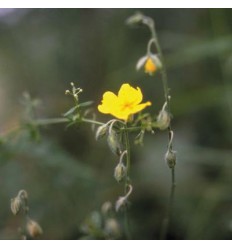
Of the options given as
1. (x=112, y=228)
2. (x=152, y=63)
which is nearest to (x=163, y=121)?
(x=152, y=63)

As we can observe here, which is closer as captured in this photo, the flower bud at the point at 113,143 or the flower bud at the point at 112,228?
the flower bud at the point at 113,143

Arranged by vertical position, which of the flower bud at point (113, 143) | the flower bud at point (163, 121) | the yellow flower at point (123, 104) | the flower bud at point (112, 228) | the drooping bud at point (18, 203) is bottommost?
the flower bud at point (112, 228)

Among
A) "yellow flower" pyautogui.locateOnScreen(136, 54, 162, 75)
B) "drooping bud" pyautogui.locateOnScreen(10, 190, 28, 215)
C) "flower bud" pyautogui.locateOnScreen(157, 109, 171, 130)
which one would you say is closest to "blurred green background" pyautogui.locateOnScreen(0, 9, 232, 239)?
"drooping bud" pyautogui.locateOnScreen(10, 190, 28, 215)

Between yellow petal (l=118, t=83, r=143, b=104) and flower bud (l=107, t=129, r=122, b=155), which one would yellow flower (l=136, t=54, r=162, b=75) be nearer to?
yellow petal (l=118, t=83, r=143, b=104)

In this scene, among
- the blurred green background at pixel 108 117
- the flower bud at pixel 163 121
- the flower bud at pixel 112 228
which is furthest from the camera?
the blurred green background at pixel 108 117

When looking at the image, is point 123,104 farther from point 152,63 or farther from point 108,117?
point 108,117

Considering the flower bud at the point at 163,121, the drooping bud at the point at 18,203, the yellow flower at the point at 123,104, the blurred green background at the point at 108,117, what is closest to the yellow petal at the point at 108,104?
the yellow flower at the point at 123,104

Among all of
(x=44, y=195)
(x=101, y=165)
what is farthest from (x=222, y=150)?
(x=44, y=195)

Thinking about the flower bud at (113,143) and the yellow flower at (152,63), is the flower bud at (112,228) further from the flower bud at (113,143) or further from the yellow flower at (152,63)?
the yellow flower at (152,63)
